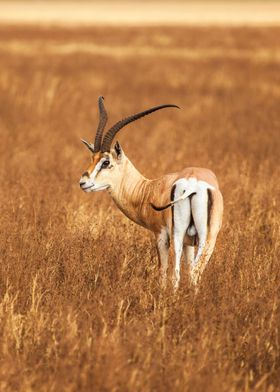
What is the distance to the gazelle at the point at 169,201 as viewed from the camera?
558 cm

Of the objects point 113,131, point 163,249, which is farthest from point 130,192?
point 163,249

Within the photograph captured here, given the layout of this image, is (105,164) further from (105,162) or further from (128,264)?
(128,264)

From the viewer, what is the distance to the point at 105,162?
634 centimetres

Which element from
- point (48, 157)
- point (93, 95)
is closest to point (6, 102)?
point (93, 95)

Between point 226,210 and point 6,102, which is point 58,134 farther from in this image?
point 226,210

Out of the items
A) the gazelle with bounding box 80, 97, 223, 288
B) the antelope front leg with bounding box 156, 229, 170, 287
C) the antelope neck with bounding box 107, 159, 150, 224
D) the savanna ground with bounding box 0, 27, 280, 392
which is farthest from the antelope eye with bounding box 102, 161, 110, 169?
the antelope front leg with bounding box 156, 229, 170, 287

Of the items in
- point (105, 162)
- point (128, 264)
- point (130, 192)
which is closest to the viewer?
point (128, 264)

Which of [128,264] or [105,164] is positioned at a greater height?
[105,164]

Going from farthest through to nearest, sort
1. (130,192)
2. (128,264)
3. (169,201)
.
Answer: (130,192) < (128,264) < (169,201)

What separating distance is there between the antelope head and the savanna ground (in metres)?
0.46

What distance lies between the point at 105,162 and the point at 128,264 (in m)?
0.81

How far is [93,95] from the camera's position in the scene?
18312 millimetres

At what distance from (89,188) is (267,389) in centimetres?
245

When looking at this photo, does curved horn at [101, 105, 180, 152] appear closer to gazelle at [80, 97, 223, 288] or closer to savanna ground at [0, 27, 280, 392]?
gazelle at [80, 97, 223, 288]
